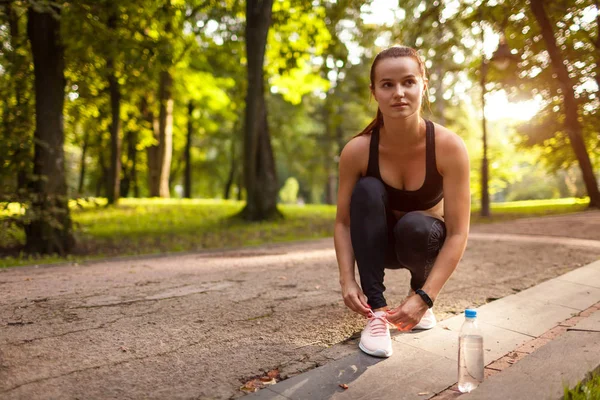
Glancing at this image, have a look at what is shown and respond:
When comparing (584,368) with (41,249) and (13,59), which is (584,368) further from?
(13,59)

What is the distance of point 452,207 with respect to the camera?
2.74 meters

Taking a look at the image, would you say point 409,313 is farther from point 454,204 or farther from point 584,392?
point 584,392

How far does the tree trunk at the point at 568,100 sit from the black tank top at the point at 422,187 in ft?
38.3

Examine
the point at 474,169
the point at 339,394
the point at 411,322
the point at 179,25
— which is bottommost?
the point at 339,394

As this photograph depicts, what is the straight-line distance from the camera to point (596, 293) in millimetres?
4168

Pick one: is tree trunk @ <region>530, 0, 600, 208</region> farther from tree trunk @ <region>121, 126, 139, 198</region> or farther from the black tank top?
tree trunk @ <region>121, 126, 139, 198</region>

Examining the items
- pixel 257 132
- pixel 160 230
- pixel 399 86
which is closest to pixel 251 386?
pixel 399 86

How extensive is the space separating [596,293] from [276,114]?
85.8 feet

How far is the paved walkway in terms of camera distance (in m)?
2.22

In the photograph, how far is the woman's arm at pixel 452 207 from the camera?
8.73 feet

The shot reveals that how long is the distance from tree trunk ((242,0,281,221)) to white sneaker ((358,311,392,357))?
988 cm

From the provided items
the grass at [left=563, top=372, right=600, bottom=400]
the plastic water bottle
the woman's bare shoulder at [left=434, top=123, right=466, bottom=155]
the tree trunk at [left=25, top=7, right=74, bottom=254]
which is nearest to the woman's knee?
the woman's bare shoulder at [left=434, top=123, right=466, bottom=155]

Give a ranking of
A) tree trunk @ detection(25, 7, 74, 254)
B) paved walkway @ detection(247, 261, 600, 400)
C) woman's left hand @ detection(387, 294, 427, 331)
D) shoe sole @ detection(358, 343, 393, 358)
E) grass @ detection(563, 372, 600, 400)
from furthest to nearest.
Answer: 1. tree trunk @ detection(25, 7, 74, 254)
2. shoe sole @ detection(358, 343, 393, 358)
3. woman's left hand @ detection(387, 294, 427, 331)
4. paved walkway @ detection(247, 261, 600, 400)
5. grass @ detection(563, 372, 600, 400)

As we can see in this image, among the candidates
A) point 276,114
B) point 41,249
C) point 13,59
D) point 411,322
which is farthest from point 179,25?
point 276,114
